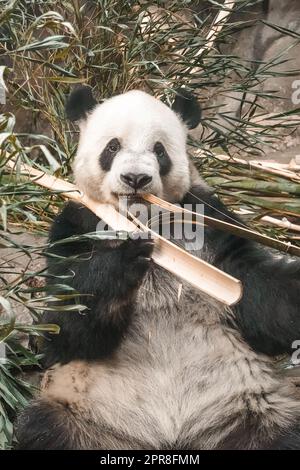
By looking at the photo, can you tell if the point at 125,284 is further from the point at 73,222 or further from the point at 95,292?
the point at 73,222

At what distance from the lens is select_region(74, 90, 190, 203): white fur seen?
4789 mm

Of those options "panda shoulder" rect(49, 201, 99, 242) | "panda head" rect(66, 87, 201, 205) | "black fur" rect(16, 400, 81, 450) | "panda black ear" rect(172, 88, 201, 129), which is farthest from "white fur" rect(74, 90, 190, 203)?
"black fur" rect(16, 400, 81, 450)

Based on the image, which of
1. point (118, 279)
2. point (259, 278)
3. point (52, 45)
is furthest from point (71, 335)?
point (52, 45)

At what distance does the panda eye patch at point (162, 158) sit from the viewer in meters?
4.97

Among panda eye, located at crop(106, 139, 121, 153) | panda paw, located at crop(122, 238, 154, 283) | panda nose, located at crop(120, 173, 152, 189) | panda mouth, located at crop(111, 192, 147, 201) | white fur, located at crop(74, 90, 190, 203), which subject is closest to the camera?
panda paw, located at crop(122, 238, 154, 283)

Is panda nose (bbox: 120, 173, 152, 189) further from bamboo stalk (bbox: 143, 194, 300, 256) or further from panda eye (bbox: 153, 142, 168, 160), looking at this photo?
panda eye (bbox: 153, 142, 168, 160)

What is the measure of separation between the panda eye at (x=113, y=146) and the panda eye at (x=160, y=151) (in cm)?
20

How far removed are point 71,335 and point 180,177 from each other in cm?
110

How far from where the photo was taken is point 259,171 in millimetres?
6445

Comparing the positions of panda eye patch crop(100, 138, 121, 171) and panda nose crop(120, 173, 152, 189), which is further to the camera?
panda eye patch crop(100, 138, 121, 171)

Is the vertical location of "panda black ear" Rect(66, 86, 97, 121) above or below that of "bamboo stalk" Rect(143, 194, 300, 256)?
above

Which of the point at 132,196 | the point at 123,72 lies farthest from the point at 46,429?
the point at 123,72

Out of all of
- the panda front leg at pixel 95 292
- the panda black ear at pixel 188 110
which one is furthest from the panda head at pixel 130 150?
the panda front leg at pixel 95 292

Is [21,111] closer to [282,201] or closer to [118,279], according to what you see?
[282,201]
